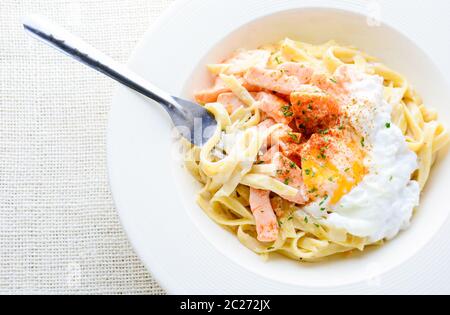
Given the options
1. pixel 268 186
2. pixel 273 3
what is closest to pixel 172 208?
pixel 268 186

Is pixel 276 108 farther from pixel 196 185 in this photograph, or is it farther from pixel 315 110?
pixel 196 185

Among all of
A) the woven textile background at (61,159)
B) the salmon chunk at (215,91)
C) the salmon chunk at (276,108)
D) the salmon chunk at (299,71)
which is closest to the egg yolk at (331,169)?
the salmon chunk at (276,108)

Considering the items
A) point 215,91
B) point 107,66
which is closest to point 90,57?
point 107,66

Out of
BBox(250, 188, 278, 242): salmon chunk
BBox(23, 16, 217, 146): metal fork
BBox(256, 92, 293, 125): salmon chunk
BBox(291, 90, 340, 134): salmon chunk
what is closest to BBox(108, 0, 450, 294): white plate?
BBox(23, 16, 217, 146): metal fork

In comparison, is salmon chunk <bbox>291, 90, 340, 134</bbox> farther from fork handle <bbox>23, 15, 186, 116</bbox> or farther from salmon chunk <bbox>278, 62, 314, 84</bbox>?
fork handle <bbox>23, 15, 186, 116</bbox>

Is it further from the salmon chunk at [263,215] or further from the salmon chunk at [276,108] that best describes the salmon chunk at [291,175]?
the salmon chunk at [276,108]

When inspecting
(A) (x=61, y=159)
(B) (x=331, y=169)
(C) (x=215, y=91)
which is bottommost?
(A) (x=61, y=159)
